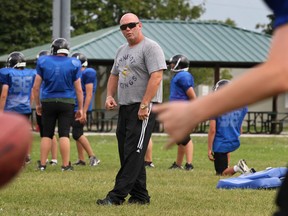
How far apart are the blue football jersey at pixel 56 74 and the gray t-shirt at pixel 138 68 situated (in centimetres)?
401

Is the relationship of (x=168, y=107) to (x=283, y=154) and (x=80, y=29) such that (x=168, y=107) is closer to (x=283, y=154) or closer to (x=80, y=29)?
(x=283, y=154)

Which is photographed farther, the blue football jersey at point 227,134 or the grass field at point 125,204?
the blue football jersey at point 227,134

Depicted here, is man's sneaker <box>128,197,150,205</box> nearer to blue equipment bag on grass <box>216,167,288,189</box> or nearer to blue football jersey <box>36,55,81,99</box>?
blue equipment bag on grass <box>216,167,288,189</box>

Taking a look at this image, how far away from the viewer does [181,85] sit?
1519cm

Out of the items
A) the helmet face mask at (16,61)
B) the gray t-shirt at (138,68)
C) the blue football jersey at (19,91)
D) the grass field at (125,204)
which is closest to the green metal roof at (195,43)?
the blue football jersey at (19,91)

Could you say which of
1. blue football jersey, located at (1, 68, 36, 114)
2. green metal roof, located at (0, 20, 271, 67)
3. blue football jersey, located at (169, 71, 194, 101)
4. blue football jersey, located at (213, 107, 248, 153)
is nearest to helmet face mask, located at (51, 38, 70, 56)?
blue football jersey, located at (169, 71, 194, 101)

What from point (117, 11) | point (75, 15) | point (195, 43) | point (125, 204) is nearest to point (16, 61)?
point (125, 204)

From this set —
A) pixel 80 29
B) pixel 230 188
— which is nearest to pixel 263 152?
pixel 230 188

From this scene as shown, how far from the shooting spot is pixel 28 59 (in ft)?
117

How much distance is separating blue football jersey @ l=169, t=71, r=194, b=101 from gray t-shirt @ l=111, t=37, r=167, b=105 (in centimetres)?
520

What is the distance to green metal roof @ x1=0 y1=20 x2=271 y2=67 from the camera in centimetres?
3541

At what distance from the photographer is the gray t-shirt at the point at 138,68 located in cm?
976

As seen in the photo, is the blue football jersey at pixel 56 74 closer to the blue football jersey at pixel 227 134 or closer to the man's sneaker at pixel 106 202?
the blue football jersey at pixel 227 134

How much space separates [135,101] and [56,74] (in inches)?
165
